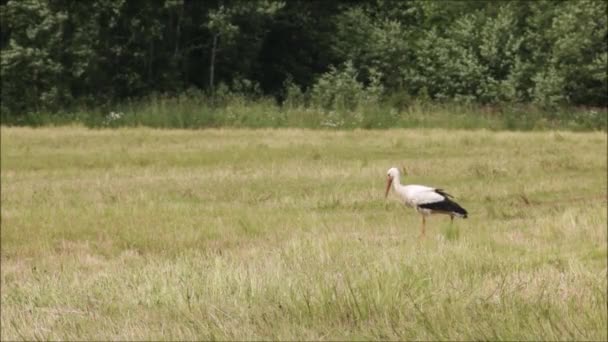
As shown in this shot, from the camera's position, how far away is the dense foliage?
36.2 metres

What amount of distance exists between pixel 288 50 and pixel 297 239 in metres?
36.6

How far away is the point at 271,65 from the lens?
4428cm

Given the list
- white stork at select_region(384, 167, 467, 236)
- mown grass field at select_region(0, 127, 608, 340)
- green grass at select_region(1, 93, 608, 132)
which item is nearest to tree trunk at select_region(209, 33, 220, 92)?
green grass at select_region(1, 93, 608, 132)

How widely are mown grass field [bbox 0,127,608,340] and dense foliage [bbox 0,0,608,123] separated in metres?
13.6

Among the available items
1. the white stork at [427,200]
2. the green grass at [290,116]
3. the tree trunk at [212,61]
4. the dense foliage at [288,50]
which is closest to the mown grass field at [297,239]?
the white stork at [427,200]

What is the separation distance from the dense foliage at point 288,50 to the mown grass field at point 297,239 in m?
13.6

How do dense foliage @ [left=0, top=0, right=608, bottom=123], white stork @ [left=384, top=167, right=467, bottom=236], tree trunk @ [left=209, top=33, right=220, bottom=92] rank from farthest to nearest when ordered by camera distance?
1. tree trunk @ [left=209, top=33, right=220, bottom=92]
2. dense foliage @ [left=0, top=0, right=608, bottom=123]
3. white stork @ [left=384, top=167, right=467, bottom=236]

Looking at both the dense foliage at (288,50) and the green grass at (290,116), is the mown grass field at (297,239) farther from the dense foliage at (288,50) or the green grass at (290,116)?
the dense foliage at (288,50)

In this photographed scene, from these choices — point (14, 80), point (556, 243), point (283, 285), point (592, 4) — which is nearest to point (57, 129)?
point (14, 80)

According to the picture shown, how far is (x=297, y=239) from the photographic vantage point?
8539 mm

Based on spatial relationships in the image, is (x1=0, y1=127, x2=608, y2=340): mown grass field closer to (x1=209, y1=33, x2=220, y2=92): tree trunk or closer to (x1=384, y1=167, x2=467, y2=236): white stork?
(x1=384, y1=167, x2=467, y2=236): white stork

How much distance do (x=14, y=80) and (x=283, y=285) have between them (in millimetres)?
34003

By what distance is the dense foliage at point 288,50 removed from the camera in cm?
3622

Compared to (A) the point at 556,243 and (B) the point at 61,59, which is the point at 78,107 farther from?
(A) the point at 556,243
